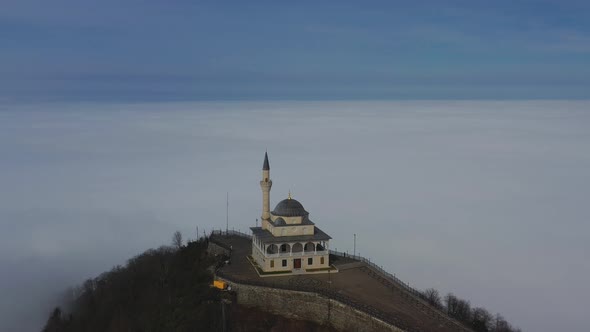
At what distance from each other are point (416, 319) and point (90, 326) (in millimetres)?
41091

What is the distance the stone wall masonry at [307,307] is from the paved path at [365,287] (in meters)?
1.21

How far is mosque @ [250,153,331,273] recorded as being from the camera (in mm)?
Answer: 57500

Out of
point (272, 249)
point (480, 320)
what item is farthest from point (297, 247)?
point (480, 320)

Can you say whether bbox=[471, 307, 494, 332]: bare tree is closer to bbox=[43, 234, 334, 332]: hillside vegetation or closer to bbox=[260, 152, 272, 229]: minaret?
bbox=[43, 234, 334, 332]: hillside vegetation

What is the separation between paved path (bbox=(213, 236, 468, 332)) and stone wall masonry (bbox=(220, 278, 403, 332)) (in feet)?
3.98

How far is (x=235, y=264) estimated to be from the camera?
61.1 metres

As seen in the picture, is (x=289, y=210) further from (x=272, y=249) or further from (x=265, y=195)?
(x=265, y=195)

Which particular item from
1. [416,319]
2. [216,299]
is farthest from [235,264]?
[416,319]

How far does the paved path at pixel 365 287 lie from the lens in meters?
44.9

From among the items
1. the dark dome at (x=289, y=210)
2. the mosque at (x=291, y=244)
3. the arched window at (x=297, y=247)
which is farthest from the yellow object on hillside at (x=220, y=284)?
the dark dome at (x=289, y=210)

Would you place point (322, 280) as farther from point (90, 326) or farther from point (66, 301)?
point (66, 301)

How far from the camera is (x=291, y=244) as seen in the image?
190ft

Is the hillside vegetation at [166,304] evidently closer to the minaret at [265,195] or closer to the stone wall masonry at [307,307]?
the stone wall masonry at [307,307]

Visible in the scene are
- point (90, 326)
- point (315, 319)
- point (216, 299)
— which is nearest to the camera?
point (315, 319)
